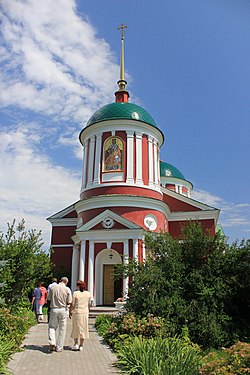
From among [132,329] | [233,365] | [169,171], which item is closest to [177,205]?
[169,171]

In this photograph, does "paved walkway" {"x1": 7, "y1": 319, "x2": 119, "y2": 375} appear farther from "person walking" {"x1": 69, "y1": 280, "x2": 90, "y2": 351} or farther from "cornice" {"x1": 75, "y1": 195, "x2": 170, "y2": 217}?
"cornice" {"x1": 75, "y1": 195, "x2": 170, "y2": 217}

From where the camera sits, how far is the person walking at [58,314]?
9.08m

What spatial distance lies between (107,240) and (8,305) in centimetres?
1009

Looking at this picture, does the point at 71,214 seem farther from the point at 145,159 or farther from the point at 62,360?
the point at 62,360

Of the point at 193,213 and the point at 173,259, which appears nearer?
the point at 173,259

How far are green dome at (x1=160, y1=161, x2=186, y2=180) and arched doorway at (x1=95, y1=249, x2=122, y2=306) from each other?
69.6ft

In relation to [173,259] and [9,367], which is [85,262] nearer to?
[173,259]

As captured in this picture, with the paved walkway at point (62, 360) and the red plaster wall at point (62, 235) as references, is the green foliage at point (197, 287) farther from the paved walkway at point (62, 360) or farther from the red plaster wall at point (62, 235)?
the red plaster wall at point (62, 235)

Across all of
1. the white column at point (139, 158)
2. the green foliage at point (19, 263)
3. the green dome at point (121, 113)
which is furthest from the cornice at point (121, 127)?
the green foliage at point (19, 263)

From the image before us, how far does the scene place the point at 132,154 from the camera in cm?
2461

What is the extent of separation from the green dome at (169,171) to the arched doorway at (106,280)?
2123 cm

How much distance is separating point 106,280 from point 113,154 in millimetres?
8568

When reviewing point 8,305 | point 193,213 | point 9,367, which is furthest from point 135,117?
point 9,367

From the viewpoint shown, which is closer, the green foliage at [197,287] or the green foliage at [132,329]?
the green foliage at [132,329]
